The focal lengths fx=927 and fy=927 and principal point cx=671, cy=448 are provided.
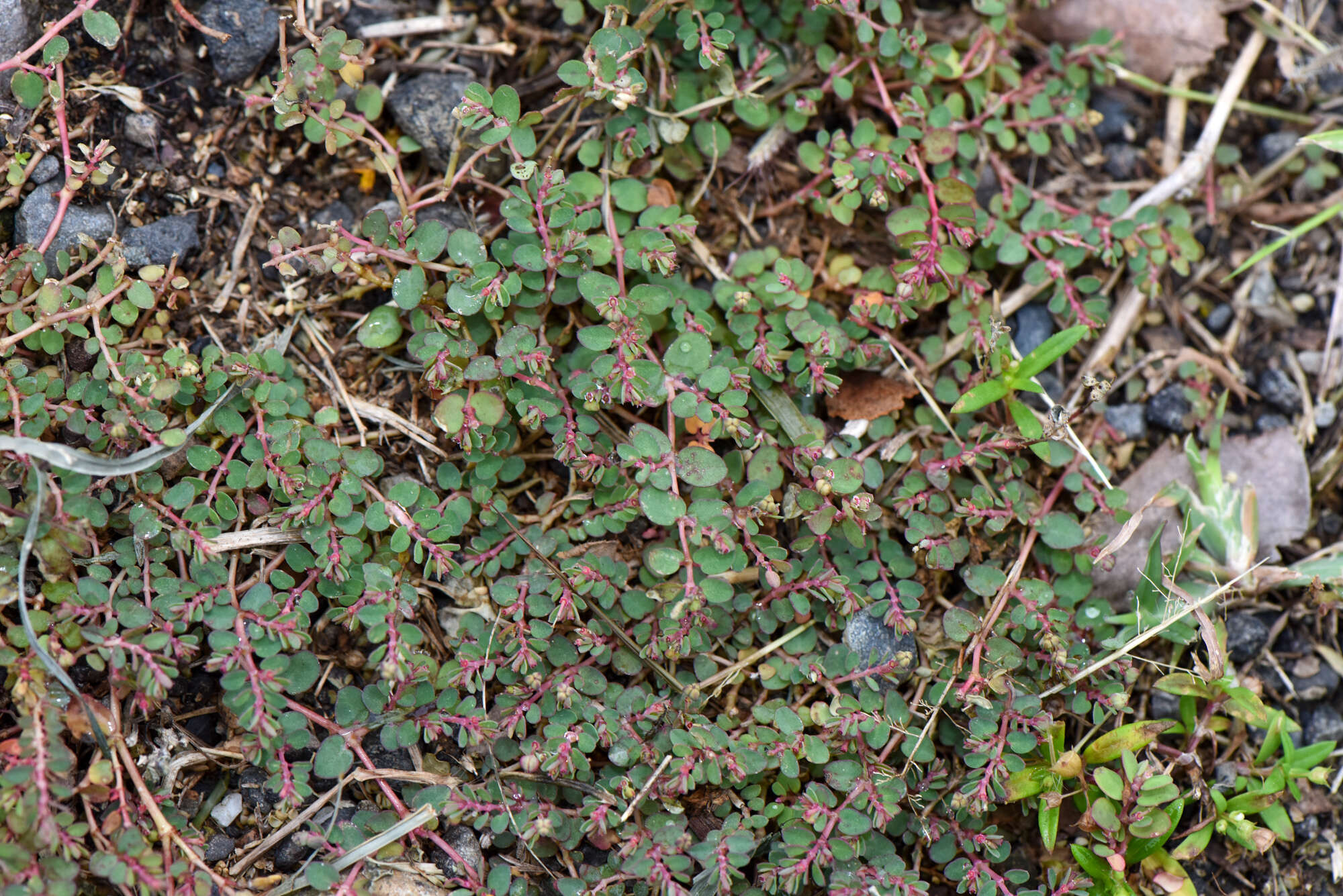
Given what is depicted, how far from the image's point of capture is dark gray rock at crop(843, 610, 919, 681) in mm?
3152

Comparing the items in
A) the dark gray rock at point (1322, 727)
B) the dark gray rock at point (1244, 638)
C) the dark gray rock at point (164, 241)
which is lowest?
the dark gray rock at point (1322, 727)

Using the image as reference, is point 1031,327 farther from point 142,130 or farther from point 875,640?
point 142,130

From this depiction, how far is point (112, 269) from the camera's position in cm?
293

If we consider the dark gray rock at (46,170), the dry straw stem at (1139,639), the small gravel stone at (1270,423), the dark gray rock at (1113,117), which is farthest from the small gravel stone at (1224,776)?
the dark gray rock at (46,170)

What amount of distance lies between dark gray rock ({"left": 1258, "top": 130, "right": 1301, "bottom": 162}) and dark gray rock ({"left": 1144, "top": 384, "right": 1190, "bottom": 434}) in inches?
47.4

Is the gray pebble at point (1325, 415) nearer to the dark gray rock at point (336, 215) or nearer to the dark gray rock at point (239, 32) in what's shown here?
the dark gray rock at point (336, 215)

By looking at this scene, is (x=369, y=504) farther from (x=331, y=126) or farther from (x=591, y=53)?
(x=591, y=53)

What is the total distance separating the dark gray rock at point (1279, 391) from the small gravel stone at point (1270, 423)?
55mm

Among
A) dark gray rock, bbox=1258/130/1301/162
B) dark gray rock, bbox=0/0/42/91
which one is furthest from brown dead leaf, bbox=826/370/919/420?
dark gray rock, bbox=0/0/42/91

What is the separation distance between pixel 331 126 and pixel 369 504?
50.0 inches

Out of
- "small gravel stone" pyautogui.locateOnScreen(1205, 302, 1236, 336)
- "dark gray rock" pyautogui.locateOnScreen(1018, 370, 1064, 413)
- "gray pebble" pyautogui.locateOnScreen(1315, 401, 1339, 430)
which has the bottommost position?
"gray pebble" pyautogui.locateOnScreen(1315, 401, 1339, 430)

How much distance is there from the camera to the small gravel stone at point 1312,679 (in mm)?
3467

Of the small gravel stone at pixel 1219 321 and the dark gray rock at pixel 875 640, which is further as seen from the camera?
the small gravel stone at pixel 1219 321

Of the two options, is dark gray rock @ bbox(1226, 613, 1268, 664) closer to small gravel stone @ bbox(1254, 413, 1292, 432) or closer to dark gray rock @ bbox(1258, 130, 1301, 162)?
small gravel stone @ bbox(1254, 413, 1292, 432)
